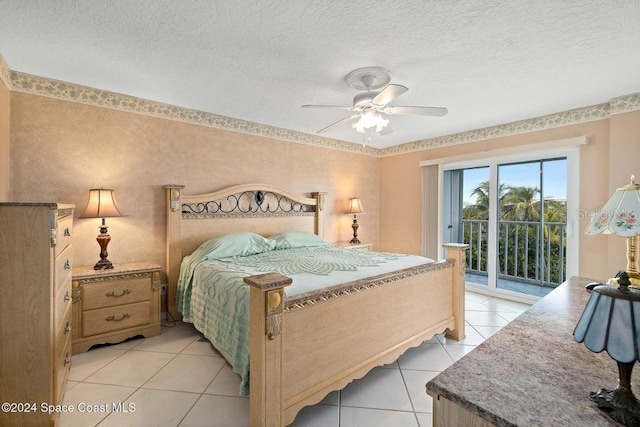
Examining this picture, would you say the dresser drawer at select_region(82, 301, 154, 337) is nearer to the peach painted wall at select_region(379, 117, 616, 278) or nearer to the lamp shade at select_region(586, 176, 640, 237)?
the lamp shade at select_region(586, 176, 640, 237)

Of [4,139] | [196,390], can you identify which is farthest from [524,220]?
[4,139]

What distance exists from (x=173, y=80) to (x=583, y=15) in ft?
10.1

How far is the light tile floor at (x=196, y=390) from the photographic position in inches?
69.3

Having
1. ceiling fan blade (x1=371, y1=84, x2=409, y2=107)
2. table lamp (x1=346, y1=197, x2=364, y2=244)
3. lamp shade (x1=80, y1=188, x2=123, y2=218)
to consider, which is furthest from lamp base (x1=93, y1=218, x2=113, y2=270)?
table lamp (x1=346, y1=197, x2=364, y2=244)

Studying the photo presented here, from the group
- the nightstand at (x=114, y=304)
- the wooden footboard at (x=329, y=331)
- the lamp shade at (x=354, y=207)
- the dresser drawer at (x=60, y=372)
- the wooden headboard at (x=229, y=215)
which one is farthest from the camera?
the lamp shade at (x=354, y=207)

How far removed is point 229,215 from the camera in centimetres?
366

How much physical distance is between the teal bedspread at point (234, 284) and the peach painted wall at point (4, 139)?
1550 mm

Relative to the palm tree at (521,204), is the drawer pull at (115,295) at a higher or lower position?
lower

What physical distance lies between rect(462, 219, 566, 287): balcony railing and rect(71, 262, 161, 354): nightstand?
454cm

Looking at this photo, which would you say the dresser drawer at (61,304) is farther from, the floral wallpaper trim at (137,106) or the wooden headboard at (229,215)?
the floral wallpaper trim at (137,106)

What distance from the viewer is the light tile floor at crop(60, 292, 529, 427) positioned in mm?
1760

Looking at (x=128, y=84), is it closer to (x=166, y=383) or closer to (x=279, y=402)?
(x=166, y=383)

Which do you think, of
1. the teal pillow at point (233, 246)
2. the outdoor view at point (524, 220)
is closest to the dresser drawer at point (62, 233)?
the teal pillow at point (233, 246)

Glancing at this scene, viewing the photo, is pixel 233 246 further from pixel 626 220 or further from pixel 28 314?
pixel 626 220
